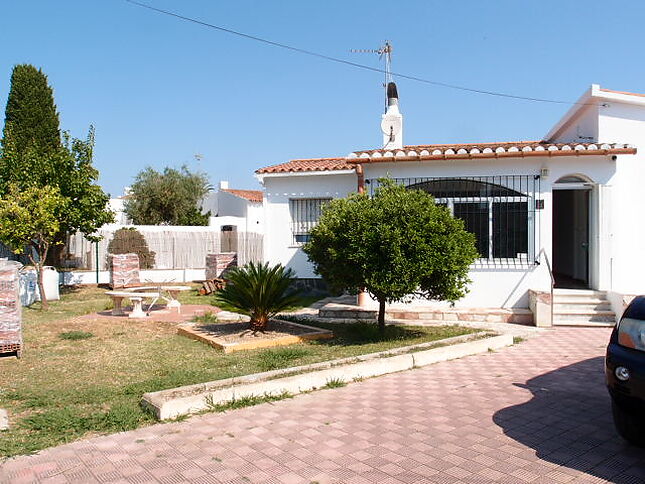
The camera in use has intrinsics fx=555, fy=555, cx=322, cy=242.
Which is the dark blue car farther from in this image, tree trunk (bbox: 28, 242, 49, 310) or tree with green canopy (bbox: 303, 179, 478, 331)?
tree trunk (bbox: 28, 242, 49, 310)

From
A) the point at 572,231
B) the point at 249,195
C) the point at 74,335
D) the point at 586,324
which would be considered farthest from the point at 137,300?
the point at 249,195

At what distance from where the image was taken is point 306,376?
6.55m

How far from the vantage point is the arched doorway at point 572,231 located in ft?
41.1

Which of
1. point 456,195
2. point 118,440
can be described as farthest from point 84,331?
point 456,195

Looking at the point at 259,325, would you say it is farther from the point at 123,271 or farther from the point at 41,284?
the point at 123,271

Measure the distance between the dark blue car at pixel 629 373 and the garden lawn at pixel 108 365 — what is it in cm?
407

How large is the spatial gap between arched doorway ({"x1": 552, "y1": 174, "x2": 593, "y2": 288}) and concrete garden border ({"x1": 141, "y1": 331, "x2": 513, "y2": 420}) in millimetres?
5130

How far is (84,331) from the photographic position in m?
10.5

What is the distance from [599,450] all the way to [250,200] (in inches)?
1325

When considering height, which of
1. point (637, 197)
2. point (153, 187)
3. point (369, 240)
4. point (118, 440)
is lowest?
point (118, 440)

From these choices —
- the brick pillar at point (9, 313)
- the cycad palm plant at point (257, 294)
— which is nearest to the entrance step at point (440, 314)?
the cycad palm plant at point (257, 294)

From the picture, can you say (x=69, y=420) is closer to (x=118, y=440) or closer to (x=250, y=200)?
(x=118, y=440)

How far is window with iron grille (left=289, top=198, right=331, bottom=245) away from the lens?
15477mm

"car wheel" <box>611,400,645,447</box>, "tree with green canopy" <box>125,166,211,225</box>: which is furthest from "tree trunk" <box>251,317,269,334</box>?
"tree with green canopy" <box>125,166,211,225</box>
